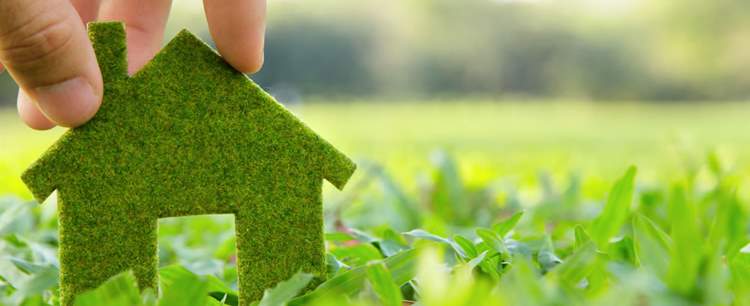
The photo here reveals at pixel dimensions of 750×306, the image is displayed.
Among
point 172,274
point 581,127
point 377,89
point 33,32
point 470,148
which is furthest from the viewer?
point 377,89

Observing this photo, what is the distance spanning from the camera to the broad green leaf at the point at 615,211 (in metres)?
0.87

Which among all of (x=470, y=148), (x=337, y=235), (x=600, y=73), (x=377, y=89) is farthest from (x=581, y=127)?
(x=600, y=73)

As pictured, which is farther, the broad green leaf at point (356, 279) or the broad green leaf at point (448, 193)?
the broad green leaf at point (448, 193)

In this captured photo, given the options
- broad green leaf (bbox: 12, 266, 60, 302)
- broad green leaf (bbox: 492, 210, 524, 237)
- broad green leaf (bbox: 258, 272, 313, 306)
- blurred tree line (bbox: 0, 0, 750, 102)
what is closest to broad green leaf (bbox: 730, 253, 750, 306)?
broad green leaf (bbox: 492, 210, 524, 237)

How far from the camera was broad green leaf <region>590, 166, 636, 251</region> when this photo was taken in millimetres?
874

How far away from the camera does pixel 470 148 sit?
4047 mm

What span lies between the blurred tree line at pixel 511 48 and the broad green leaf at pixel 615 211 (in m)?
10.7

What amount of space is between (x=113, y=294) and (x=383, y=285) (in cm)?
21

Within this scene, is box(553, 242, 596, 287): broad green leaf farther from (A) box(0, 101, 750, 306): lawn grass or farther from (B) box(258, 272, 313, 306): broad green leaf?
(B) box(258, 272, 313, 306): broad green leaf

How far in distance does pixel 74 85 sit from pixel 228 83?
0.46 ft

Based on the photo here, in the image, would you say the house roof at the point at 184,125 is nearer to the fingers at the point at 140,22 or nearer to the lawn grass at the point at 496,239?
the lawn grass at the point at 496,239

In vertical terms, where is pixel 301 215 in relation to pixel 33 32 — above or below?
below

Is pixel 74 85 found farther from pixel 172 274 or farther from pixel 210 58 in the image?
pixel 172 274

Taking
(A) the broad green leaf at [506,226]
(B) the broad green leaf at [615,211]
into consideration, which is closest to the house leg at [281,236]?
(A) the broad green leaf at [506,226]
